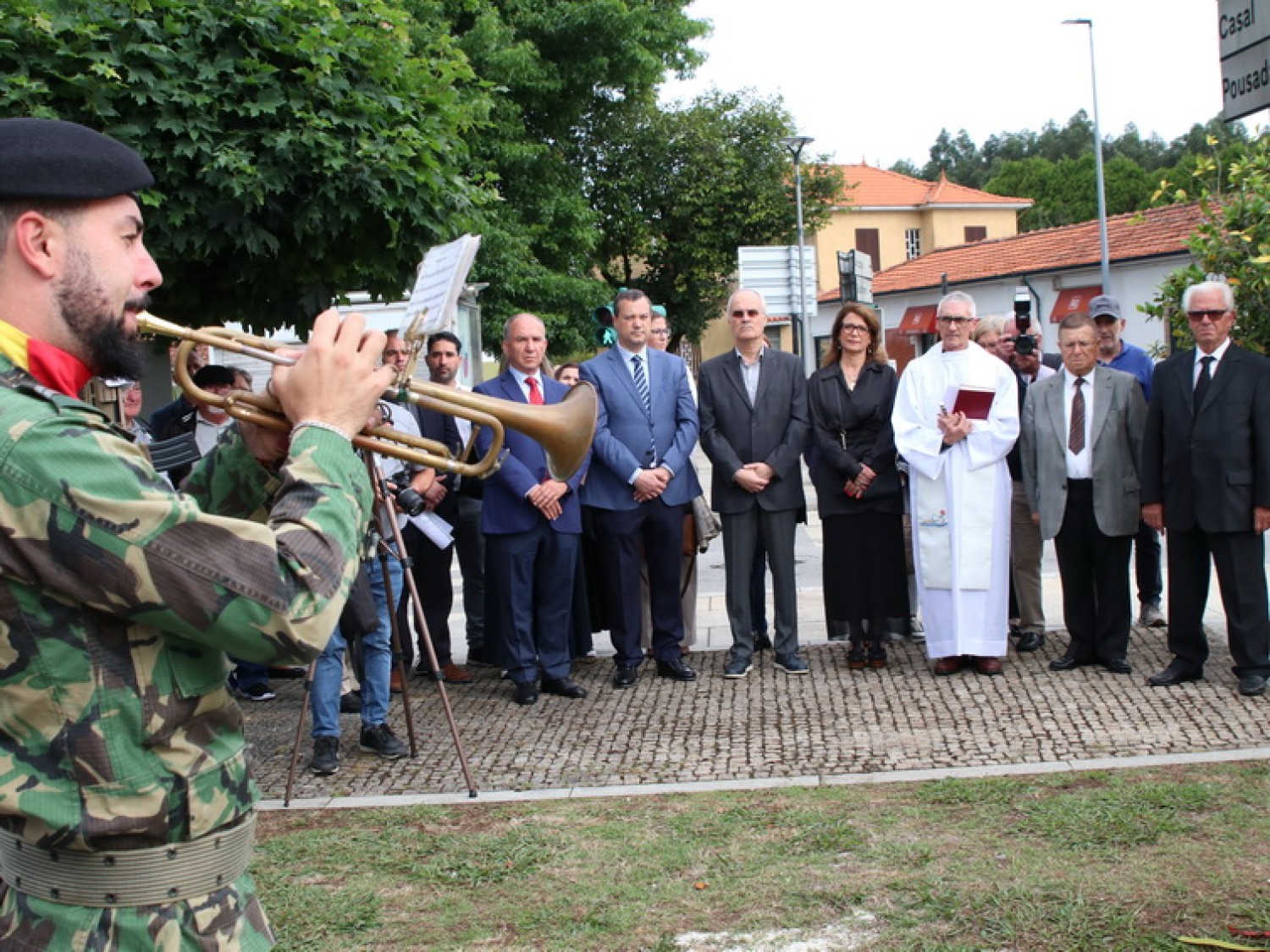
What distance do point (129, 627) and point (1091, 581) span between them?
7.13 m

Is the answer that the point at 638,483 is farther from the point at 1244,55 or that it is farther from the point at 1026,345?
the point at 1244,55

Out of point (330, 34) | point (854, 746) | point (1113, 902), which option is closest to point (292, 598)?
point (1113, 902)

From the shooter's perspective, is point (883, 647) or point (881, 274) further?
point (881, 274)

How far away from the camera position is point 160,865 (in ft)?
6.32

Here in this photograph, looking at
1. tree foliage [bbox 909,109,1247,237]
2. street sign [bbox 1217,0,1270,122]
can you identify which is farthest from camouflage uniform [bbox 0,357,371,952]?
tree foliage [bbox 909,109,1247,237]

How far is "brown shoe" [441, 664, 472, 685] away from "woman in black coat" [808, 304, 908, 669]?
240cm

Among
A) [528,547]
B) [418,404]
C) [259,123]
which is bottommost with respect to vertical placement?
[528,547]

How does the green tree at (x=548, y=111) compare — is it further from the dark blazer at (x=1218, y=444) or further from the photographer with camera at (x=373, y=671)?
the dark blazer at (x=1218, y=444)

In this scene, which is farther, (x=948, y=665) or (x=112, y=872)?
(x=948, y=665)

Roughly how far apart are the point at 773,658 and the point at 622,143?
1330 inches

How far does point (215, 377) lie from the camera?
4.78m

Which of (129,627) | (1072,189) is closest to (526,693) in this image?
(129,627)

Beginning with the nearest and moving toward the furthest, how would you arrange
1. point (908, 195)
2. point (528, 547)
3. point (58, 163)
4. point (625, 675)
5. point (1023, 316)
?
point (58, 163) < point (528, 547) < point (625, 675) < point (1023, 316) < point (908, 195)

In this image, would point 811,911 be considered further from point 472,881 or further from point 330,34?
point 330,34
